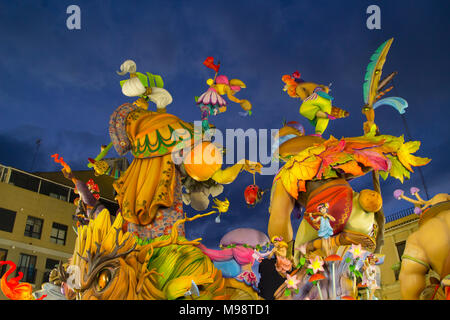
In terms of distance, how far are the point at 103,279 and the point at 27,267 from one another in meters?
8.24

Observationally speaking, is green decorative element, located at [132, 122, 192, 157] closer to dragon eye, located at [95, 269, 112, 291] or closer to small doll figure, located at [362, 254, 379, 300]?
dragon eye, located at [95, 269, 112, 291]

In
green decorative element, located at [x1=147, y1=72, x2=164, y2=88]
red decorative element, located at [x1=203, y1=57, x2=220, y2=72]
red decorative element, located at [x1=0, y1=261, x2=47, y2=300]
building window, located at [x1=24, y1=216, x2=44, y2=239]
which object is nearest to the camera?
red decorative element, located at [x1=0, y1=261, x2=47, y2=300]

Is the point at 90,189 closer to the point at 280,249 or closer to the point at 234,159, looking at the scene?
the point at 234,159

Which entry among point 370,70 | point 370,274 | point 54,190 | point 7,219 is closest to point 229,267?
point 370,274

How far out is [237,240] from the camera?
4430 millimetres

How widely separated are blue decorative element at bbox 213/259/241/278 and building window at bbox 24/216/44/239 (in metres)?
8.48

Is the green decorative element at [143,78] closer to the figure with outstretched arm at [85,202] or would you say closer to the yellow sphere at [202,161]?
the yellow sphere at [202,161]

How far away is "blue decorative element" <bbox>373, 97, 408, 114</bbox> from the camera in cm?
459

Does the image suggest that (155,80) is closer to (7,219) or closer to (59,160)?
(59,160)

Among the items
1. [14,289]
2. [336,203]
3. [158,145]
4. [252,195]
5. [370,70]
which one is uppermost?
[370,70]

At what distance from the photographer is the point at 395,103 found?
4648 mm

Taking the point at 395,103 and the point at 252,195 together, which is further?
the point at 252,195

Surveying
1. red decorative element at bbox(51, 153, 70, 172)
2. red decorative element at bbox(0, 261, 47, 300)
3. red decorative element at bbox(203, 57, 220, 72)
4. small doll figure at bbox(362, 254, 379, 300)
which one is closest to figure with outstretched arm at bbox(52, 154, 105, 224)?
red decorative element at bbox(51, 153, 70, 172)

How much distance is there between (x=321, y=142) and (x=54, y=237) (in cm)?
942
